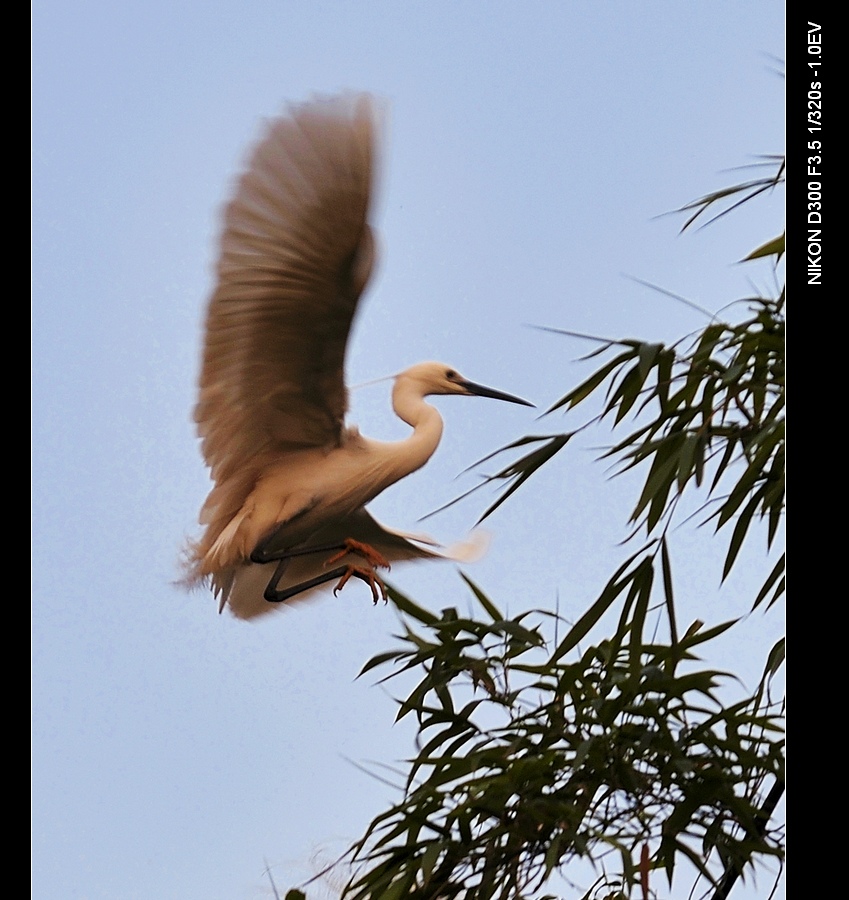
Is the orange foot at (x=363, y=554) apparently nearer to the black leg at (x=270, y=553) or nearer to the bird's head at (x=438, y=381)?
the black leg at (x=270, y=553)

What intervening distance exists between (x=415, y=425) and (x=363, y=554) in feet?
0.62

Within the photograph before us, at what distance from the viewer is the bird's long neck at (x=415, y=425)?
5.41ft

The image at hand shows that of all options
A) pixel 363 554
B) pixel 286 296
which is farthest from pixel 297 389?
pixel 363 554

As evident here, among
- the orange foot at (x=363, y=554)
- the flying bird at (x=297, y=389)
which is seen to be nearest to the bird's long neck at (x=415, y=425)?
the flying bird at (x=297, y=389)

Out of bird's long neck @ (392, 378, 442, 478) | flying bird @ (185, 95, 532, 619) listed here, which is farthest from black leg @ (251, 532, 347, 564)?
bird's long neck @ (392, 378, 442, 478)

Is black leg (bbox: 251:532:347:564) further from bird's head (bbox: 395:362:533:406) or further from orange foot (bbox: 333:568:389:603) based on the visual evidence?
bird's head (bbox: 395:362:533:406)

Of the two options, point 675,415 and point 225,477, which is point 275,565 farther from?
point 675,415

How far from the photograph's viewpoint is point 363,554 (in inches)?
66.8

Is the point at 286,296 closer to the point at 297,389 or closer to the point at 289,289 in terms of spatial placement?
the point at 289,289

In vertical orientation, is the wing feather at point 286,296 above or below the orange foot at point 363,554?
above

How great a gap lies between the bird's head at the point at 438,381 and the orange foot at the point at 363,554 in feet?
0.73

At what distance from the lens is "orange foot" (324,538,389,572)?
1.69 m
